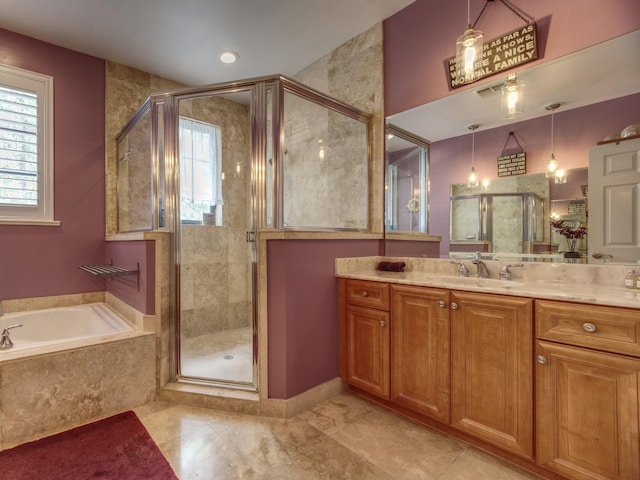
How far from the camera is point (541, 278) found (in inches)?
66.5

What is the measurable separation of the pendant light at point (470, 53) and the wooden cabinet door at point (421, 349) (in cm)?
129

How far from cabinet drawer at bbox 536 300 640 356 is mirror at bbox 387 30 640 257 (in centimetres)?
59

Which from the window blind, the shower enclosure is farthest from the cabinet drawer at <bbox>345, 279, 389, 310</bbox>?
the window blind

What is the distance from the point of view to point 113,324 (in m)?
2.29

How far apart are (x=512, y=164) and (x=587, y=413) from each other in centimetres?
131

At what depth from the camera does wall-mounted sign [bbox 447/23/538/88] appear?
5.50 ft

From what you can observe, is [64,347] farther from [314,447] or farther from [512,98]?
[512,98]

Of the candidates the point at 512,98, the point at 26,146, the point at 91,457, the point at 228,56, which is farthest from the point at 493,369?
the point at 26,146

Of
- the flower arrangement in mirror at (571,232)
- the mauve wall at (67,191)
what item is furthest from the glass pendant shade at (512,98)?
the mauve wall at (67,191)

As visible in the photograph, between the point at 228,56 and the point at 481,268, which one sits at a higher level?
the point at 228,56

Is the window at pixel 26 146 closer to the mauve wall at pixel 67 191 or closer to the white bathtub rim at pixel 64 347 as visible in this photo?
the mauve wall at pixel 67 191

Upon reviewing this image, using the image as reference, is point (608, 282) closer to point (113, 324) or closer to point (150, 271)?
point (150, 271)

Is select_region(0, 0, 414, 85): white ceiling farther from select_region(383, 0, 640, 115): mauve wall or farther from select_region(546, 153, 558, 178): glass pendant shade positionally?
select_region(546, 153, 558, 178): glass pendant shade

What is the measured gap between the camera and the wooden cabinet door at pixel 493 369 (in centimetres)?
131
